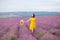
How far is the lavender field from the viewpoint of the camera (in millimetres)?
1615

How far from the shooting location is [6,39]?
161 centimetres

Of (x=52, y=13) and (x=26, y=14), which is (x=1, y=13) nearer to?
(x=26, y=14)

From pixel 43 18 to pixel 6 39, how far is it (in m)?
0.48

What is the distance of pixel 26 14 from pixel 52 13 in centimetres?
30

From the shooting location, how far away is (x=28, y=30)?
1.66 m

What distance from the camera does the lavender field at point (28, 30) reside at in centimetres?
162

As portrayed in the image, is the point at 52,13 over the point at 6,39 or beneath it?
over

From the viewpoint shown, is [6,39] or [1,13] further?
[1,13]
